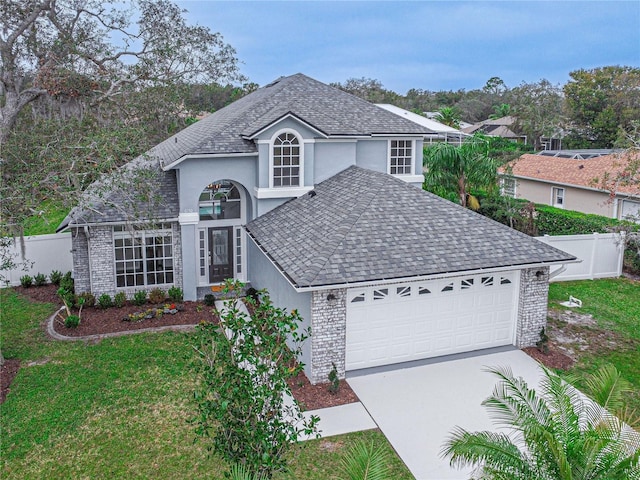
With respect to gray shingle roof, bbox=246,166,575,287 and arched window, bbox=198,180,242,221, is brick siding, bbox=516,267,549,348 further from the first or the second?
arched window, bbox=198,180,242,221

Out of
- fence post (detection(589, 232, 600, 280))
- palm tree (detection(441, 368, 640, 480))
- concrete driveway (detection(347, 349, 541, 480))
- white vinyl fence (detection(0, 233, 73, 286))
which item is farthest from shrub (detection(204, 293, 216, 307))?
fence post (detection(589, 232, 600, 280))

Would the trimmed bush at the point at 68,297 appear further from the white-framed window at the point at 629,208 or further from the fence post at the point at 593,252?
the white-framed window at the point at 629,208

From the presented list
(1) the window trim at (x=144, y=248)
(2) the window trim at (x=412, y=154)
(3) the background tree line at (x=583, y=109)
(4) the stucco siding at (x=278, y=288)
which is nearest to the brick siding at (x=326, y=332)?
(4) the stucco siding at (x=278, y=288)

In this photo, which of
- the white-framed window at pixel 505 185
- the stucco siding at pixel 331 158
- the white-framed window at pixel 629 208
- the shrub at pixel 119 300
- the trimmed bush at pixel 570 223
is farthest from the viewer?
the white-framed window at pixel 505 185

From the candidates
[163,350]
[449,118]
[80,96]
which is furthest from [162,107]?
[449,118]

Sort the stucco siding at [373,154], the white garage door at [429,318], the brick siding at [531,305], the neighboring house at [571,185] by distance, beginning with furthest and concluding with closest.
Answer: the neighboring house at [571,185] → the stucco siding at [373,154] → the brick siding at [531,305] → the white garage door at [429,318]
